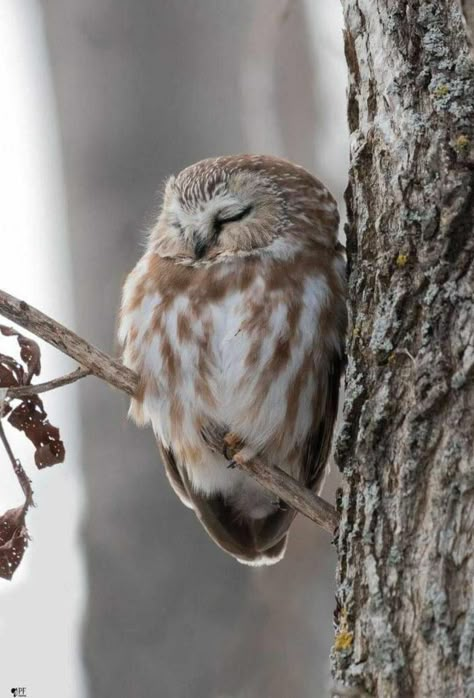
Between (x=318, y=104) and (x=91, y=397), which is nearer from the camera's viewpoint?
(x=91, y=397)

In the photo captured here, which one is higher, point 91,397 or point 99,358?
point 99,358

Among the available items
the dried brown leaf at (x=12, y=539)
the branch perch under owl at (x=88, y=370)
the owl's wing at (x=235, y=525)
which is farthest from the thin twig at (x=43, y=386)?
the owl's wing at (x=235, y=525)

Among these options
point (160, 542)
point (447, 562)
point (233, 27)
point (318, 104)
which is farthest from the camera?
point (318, 104)

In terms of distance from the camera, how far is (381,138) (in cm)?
261

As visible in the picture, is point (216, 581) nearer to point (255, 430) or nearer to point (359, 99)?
point (255, 430)

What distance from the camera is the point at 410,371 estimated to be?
7.73 ft

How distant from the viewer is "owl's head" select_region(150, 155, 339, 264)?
3416mm

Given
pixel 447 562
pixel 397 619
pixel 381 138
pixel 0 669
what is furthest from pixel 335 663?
pixel 0 669

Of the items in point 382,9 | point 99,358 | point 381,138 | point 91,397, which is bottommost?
point 91,397

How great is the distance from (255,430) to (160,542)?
1228 mm

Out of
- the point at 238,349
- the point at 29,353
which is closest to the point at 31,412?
the point at 29,353

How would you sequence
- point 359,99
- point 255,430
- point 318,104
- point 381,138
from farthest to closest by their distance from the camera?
point 318,104
point 255,430
point 359,99
point 381,138

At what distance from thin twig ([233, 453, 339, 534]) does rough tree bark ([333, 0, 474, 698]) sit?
237 mm

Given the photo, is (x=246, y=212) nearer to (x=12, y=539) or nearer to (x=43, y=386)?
(x=43, y=386)
